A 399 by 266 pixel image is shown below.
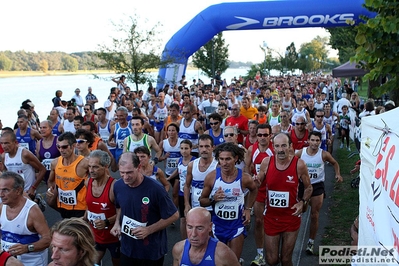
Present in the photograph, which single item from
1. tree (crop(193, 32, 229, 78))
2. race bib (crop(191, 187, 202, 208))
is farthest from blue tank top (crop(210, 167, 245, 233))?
tree (crop(193, 32, 229, 78))

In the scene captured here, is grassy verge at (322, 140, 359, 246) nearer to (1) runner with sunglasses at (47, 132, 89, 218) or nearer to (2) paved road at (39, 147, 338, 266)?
(2) paved road at (39, 147, 338, 266)

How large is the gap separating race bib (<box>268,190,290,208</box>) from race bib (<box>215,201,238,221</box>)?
1.59 ft

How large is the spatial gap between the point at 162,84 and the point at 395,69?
13864 mm

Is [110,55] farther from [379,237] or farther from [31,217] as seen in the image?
[379,237]

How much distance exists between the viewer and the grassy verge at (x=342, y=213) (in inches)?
254

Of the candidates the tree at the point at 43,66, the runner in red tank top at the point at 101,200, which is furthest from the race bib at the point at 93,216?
the tree at the point at 43,66

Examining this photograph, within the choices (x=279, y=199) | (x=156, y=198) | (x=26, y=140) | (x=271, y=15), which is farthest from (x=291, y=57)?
(x=156, y=198)

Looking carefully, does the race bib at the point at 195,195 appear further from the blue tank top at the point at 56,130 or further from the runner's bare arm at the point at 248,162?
the blue tank top at the point at 56,130

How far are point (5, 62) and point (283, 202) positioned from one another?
59.2 meters

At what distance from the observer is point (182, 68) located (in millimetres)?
18797

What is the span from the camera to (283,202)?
4.98 metres

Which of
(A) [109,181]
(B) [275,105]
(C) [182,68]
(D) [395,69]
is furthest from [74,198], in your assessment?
(C) [182,68]

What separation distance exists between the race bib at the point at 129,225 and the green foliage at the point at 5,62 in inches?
2286

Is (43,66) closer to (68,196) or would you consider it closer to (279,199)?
(68,196)
